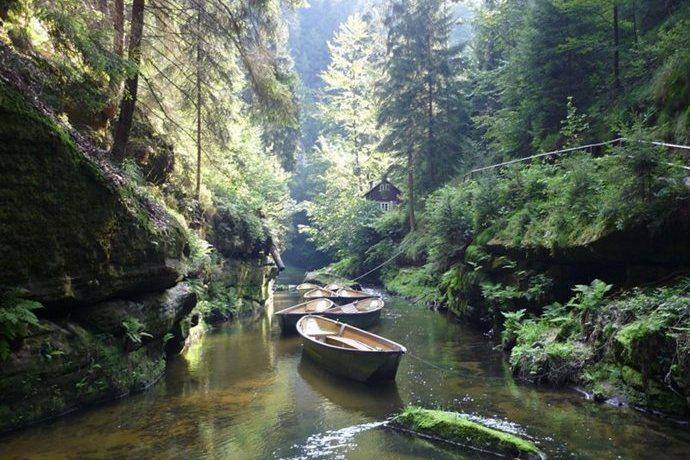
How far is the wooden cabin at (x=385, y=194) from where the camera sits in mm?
39125

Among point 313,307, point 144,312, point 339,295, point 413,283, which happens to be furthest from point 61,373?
point 413,283

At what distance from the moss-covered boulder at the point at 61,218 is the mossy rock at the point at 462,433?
236 inches

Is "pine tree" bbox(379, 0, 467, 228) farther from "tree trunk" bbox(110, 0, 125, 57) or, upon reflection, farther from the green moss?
"tree trunk" bbox(110, 0, 125, 57)

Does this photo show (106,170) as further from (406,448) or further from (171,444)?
(406,448)

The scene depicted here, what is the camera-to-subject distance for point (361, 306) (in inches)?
784

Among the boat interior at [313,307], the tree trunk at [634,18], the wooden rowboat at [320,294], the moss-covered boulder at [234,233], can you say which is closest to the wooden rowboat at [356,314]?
the boat interior at [313,307]

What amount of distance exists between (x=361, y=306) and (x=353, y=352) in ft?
29.5

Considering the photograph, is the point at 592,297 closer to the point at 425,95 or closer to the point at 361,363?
the point at 361,363

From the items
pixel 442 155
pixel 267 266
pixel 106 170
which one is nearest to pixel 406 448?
pixel 106 170

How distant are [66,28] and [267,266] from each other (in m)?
18.6

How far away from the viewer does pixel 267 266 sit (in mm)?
26562

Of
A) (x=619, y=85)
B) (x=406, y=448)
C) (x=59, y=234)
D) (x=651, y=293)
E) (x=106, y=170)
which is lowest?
(x=406, y=448)

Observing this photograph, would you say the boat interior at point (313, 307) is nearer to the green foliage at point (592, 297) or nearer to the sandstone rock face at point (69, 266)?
the sandstone rock face at point (69, 266)

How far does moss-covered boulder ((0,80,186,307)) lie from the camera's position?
25.0 feet
